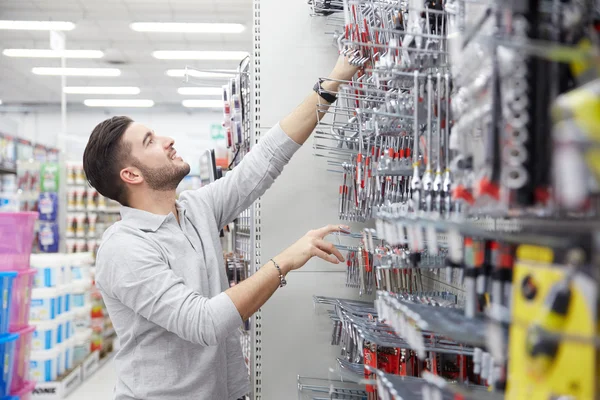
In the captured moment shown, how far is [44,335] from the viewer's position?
5.20 meters

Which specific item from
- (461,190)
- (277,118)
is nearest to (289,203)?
(277,118)

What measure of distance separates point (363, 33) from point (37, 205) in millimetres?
5860

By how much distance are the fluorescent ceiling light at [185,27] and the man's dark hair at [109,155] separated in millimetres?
6145

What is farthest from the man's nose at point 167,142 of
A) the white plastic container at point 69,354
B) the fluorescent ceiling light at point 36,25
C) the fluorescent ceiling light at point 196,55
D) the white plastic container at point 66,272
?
the fluorescent ceiling light at point 196,55

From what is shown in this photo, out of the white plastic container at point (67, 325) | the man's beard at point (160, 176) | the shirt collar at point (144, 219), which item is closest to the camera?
the shirt collar at point (144, 219)

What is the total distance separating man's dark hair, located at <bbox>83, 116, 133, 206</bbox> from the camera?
2.14 meters

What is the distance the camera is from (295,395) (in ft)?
7.81

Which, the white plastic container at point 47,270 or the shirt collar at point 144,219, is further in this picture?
the white plastic container at point 47,270

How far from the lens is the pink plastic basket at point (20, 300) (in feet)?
12.1

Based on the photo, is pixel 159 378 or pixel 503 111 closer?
pixel 503 111

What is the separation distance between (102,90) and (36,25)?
379cm

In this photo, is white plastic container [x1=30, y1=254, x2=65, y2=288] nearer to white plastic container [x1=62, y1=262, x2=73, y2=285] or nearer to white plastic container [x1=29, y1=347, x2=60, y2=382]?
white plastic container [x1=62, y1=262, x2=73, y2=285]

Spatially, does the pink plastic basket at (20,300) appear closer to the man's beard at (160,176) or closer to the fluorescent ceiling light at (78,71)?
the man's beard at (160,176)

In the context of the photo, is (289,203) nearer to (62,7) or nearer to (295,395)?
(295,395)
